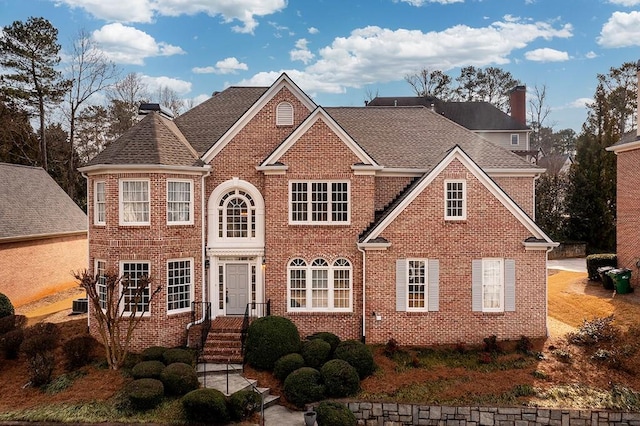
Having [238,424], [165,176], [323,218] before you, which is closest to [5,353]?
[165,176]

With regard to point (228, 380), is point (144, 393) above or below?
above

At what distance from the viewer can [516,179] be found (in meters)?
18.4

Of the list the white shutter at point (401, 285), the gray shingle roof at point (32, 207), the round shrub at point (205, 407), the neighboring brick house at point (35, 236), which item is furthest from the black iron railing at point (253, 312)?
Result: the gray shingle roof at point (32, 207)

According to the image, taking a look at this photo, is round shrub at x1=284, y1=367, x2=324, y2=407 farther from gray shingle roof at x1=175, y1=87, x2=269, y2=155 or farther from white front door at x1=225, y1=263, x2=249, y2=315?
gray shingle roof at x1=175, y1=87, x2=269, y2=155

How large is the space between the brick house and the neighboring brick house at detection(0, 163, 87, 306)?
32.4 meters

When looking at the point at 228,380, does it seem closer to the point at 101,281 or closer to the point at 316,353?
the point at 316,353

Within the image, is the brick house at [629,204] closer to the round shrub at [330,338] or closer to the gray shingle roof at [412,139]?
the gray shingle roof at [412,139]

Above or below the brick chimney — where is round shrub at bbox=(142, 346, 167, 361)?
below

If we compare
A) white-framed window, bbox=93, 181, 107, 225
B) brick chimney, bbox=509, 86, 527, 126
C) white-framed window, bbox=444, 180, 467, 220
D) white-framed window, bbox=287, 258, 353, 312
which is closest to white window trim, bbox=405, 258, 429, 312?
white-framed window, bbox=444, 180, 467, 220

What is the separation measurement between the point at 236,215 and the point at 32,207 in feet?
54.0

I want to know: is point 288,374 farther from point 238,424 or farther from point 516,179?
point 516,179

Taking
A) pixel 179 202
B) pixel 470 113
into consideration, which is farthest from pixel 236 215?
pixel 470 113

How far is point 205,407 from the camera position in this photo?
11.3 m

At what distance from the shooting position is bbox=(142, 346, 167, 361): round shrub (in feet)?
46.5
